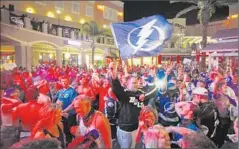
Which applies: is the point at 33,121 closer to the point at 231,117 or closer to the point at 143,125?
the point at 143,125

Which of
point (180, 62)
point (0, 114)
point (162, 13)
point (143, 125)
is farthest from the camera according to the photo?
point (180, 62)

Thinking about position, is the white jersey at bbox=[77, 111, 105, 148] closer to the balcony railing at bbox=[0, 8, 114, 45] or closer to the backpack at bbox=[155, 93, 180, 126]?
the backpack at bbox=[155, 93, 180, 126]

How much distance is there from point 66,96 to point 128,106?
93 centimetres

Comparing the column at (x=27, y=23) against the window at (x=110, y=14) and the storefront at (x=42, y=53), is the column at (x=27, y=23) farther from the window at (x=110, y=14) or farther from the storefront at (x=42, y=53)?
the window at (x=110, y=14)

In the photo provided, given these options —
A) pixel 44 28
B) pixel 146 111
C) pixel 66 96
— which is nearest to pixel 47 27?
pixel 44 28

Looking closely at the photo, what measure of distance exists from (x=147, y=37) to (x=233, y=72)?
117 centimetres

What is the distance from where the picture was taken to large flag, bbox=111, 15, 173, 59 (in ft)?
12.7

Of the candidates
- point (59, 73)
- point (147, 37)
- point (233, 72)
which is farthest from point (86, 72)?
point (233, 72)

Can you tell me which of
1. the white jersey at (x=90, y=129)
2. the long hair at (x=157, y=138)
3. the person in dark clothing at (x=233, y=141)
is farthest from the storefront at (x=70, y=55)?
the person in dark clothing at (x=233, y=141)

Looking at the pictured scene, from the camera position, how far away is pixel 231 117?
4000 mm

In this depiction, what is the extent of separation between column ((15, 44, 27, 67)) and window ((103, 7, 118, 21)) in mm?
1151

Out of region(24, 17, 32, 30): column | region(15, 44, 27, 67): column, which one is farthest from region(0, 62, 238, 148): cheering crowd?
region(24, 17, 32, 30): column

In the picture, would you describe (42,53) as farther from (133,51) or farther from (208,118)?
(208,118)

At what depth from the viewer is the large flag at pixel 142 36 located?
3873 millimetres
